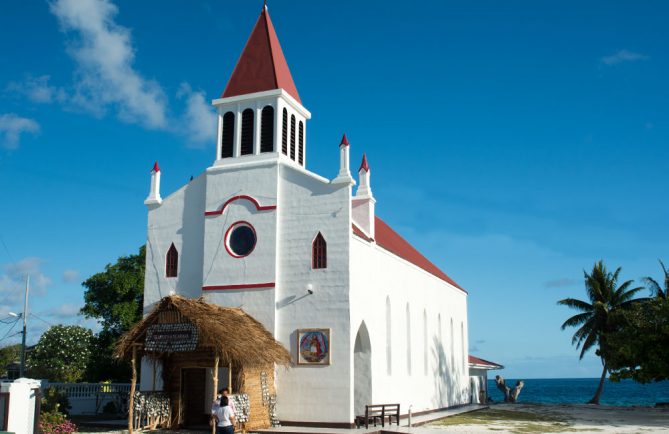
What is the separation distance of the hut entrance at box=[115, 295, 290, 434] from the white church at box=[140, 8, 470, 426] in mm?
627

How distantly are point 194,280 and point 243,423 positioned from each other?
21.6 feet

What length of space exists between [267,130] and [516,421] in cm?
1511

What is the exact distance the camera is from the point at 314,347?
74.9ft

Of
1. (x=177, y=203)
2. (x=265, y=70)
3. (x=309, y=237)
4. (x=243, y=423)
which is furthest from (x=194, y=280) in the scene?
(x=265, y=70)

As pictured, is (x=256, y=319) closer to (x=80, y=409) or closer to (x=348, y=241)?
(x=348, y=241)

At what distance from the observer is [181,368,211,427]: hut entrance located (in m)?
23.4

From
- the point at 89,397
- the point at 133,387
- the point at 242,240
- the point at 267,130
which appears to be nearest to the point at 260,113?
the point at 267,130

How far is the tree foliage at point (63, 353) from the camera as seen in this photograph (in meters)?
41.8

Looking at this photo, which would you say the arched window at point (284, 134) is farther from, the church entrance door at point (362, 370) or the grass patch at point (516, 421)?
the grass patch at point (516, 421)

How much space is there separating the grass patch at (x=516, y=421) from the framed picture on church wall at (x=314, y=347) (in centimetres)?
585

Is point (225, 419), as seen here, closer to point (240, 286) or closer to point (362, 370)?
point (240, 286)

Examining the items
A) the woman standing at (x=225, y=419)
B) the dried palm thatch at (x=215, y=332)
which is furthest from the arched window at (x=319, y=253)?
the woman standing at (x=225, y=419)

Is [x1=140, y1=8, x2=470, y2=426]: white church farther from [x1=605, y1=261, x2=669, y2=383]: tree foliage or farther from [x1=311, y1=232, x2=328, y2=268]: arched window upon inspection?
[x1=605, y1=261, x2=669, y2=383]: tree foliage

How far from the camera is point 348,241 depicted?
23.1 m
